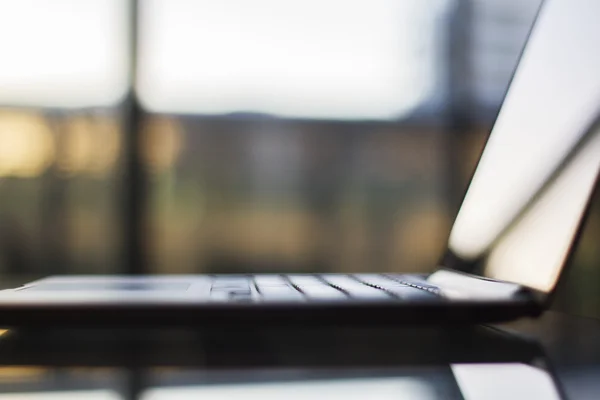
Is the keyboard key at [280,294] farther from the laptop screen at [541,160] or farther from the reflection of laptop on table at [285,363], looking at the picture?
the laptop screen at [541,160]

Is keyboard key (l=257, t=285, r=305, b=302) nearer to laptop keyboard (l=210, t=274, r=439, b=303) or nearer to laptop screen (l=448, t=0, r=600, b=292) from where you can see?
laptop keyboard (l=210, t=274, r=439, b=303)

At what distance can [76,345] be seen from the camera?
1.10 ft

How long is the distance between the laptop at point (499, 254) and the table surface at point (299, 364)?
21mm

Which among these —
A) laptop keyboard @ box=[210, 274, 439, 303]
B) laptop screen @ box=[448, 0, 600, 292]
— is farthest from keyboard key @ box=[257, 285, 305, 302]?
laptop screen @ box=[448, 0, 600, 292]

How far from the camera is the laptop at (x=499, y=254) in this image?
1.02 feet

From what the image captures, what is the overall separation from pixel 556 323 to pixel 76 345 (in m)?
0.38

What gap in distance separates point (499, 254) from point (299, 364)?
0.69ft

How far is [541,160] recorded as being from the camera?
411 mm

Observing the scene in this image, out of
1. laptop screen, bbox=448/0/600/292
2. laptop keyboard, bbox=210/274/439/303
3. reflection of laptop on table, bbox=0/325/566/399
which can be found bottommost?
reflection of laptop on table, bbox=0/325/566/399

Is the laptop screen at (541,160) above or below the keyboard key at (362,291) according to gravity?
above

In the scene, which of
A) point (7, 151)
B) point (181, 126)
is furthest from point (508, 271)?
point (7, 151)

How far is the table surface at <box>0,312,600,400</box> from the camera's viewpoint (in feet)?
0.81

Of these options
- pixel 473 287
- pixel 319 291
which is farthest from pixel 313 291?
pixel 473 287

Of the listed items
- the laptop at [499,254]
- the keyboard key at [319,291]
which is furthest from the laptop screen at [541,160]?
the keyboard key at [319,291]
